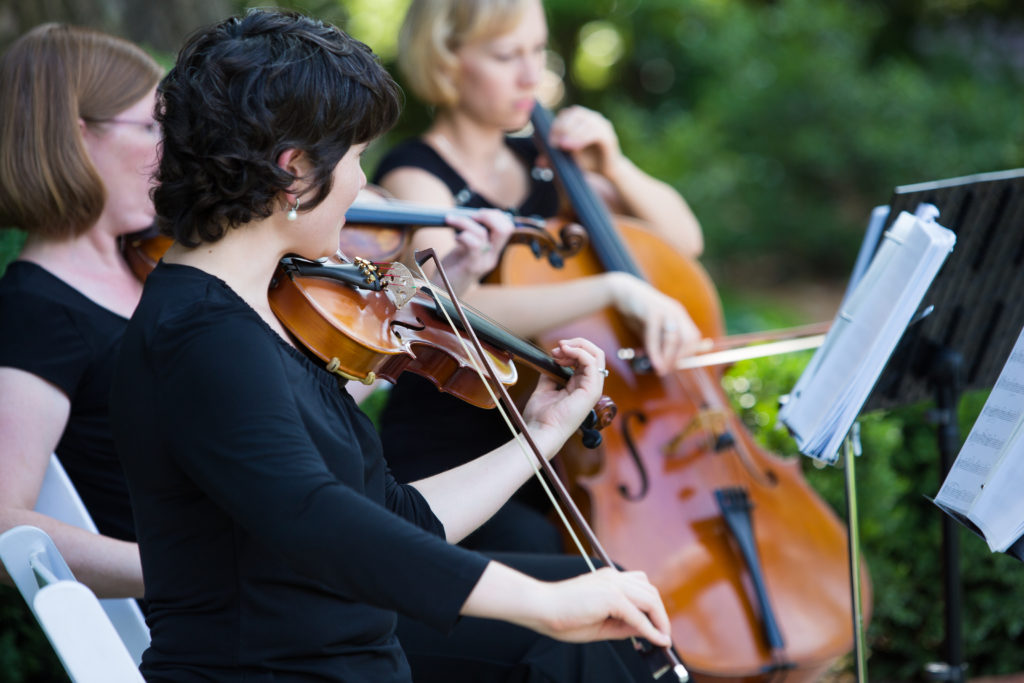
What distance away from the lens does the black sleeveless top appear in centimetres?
175

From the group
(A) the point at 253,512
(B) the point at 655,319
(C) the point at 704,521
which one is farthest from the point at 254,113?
(C) the point at 704,521

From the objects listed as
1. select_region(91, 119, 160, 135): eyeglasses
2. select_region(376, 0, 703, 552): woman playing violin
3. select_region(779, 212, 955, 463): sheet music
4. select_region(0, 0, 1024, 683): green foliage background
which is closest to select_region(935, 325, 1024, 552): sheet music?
select_region(779, 212, 955, 463): sheet music

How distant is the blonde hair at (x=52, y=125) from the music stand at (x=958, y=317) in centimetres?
137

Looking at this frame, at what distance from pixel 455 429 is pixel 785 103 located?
5078 millimetres

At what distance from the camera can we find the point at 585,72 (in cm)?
766

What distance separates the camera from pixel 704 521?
6.82 ft

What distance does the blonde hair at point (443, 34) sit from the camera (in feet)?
8.13

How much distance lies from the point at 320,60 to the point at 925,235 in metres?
0.94

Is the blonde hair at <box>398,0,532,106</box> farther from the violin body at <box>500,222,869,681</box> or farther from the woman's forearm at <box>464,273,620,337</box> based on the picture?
the woman's forearm at <box>464,273,620,337</box>

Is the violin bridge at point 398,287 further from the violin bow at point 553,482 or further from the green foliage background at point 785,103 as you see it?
the green foliage background at point 785,103

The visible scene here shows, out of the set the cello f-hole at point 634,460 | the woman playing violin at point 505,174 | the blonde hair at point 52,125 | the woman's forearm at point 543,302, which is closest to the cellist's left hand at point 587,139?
the woman playing violin at point 505,174

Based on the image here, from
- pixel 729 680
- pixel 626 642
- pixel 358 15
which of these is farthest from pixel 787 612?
pixel 358 15

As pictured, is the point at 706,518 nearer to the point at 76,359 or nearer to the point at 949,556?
the point at 949,556

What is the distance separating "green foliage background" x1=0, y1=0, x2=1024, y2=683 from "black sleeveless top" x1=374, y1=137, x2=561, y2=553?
2165 mm
